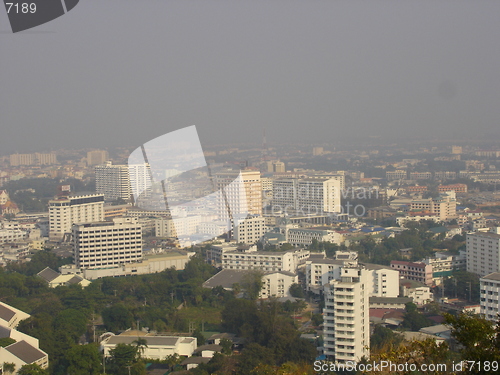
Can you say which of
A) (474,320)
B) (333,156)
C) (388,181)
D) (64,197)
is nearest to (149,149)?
(64,197)

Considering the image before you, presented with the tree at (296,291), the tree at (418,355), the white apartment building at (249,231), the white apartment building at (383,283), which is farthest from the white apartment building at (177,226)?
the tree at (418,355)

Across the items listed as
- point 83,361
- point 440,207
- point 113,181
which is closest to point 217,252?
point 83,361

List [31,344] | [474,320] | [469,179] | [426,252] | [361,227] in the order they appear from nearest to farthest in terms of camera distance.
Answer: [474,320] < [31,344] < [426,252] < [361,227] < [469,179]

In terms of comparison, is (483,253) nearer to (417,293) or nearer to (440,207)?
(417,293)

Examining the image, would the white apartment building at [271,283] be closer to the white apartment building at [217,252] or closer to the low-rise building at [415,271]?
the white apartment building at [217,252]

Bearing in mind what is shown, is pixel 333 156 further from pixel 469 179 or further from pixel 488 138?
pixel 469 179

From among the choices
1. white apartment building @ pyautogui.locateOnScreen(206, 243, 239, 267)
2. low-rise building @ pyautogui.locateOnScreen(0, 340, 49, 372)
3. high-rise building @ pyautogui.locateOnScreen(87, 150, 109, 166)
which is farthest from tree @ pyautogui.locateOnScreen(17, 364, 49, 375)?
high-rise building @ pyautogui.locateOnScreen(87, 150, 109, 166)
